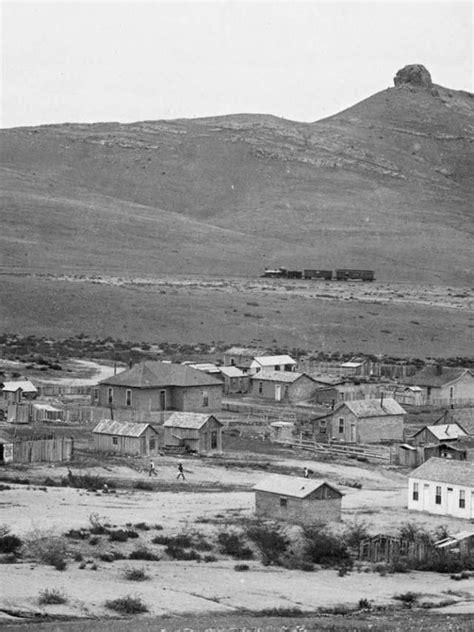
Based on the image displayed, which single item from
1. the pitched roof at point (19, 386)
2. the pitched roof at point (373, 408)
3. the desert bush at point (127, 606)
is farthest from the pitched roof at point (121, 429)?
the desert bush at point (127, 606)

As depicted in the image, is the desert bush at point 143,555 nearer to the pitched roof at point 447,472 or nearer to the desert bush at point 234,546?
the desert bush at point 234,546

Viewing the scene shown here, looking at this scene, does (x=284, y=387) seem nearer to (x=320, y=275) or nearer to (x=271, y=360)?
(x=271, y=360)

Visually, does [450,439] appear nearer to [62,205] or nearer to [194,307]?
[194,307]

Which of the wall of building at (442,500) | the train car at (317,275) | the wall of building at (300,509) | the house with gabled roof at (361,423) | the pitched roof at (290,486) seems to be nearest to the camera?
the wall of building at (300,509)

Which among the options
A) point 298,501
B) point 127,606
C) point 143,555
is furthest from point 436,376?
point 127,606

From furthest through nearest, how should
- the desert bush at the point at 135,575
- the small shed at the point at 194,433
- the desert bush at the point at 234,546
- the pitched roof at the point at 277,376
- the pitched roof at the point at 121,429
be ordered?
1. the pitched roof at the point at 277,376
2. the small shed at the point at 194,433
3. the pitched roof at the point at 121,429
4. the desert bush at the point at 234,546
5. the desert bush at the point at 135,575

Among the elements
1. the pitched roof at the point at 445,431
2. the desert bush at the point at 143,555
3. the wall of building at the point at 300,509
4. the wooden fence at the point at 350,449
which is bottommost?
the desert bush at the point at 143,555

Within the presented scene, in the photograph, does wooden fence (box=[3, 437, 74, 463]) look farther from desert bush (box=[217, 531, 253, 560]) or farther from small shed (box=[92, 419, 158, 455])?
desert bush (box=[217, 531, 253, 560])
